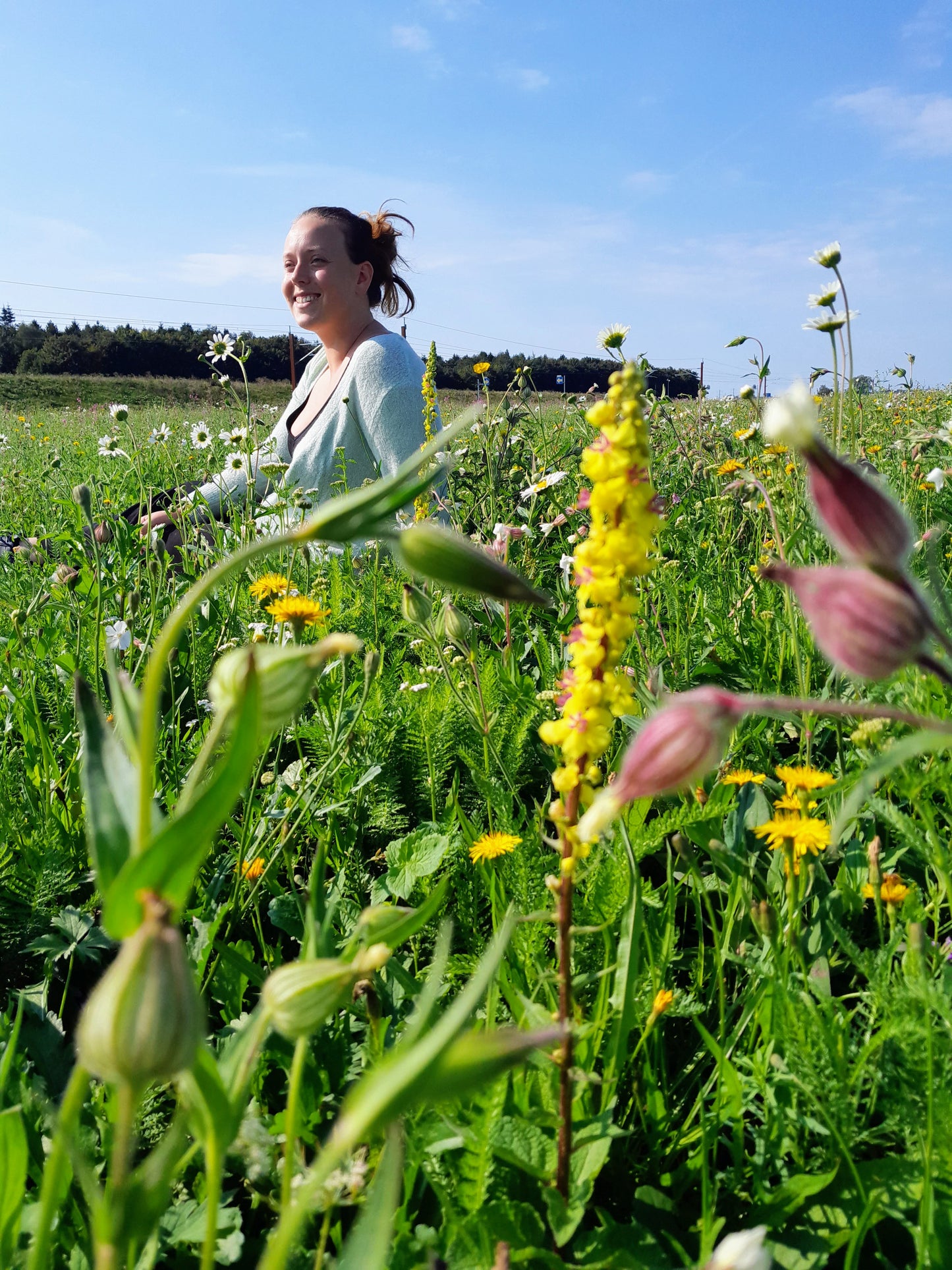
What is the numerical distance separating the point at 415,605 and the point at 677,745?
969 millimetres

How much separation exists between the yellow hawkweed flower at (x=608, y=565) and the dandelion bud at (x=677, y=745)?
0.18 metres

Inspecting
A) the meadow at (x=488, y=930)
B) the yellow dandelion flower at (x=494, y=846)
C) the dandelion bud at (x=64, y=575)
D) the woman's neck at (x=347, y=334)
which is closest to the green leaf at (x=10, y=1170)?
the meadow at (x=488, y=930)

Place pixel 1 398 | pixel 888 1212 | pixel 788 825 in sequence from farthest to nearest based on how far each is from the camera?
pixel 1 398, pixel 788 825, pixel 888 1212

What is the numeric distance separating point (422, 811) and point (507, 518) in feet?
5.24

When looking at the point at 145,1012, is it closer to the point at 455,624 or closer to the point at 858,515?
the point at 858,515

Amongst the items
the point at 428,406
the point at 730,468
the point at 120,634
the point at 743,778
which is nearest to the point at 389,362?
the point at 428,406

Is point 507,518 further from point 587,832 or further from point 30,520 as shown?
point 587,832

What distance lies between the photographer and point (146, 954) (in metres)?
0.41

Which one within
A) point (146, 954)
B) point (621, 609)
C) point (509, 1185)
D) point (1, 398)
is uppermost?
point (1, 398)

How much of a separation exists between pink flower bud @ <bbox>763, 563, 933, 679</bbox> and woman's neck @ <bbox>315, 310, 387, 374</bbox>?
3.83 metres

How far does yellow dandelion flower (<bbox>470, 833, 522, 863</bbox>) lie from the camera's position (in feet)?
4.10

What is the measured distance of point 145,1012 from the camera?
0.41 metres

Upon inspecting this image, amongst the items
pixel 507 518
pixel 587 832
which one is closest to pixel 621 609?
pixel 587 832

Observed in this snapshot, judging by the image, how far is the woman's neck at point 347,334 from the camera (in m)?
4.09
